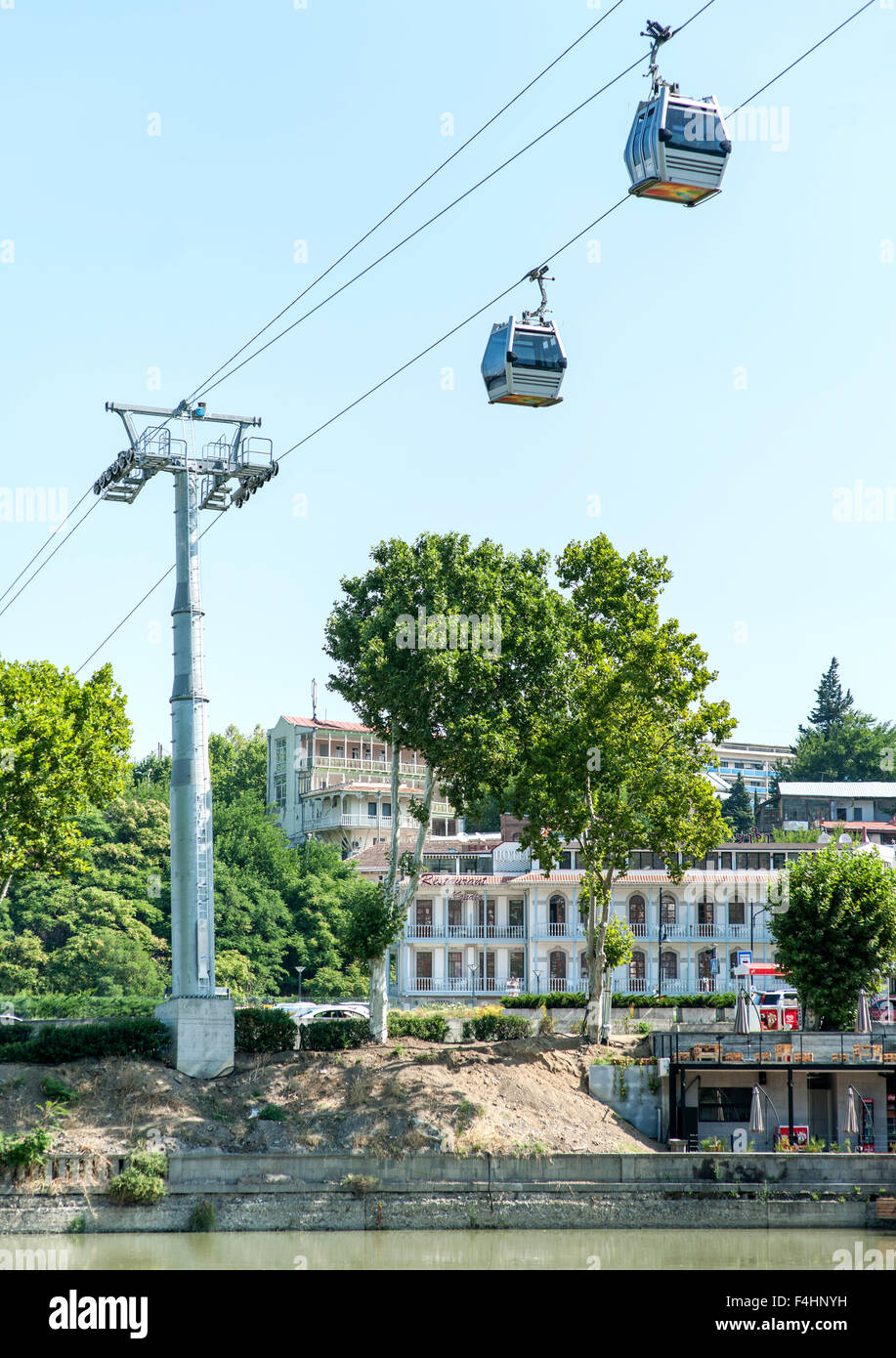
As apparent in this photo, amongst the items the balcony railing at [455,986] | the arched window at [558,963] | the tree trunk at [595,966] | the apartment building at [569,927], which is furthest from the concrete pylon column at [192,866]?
the arched window at [558,963]

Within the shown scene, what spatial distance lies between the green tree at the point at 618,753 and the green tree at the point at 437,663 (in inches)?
49.8

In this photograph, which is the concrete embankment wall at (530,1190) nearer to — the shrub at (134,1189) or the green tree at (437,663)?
→ the shrub at (134,1189)

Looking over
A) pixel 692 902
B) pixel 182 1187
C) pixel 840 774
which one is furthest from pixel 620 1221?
pixel 840 774

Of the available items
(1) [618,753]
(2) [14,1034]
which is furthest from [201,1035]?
(1) [618,753]

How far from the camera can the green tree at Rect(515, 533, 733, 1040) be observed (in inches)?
1594

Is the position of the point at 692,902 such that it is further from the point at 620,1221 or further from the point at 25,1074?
the point at 25,1074

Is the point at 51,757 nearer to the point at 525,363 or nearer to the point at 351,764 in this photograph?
the point at 525,363

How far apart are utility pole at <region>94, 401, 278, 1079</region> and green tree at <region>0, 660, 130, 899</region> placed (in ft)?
11.0

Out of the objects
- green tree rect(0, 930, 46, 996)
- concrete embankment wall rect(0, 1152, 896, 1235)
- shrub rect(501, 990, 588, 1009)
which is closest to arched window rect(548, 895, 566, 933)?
shrub rect(501, 990, 588, 1009)

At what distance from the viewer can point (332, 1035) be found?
1515 inches

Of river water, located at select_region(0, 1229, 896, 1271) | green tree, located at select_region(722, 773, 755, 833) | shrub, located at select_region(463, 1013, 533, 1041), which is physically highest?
green tree, located at select_region(722, 773, 755, 833)

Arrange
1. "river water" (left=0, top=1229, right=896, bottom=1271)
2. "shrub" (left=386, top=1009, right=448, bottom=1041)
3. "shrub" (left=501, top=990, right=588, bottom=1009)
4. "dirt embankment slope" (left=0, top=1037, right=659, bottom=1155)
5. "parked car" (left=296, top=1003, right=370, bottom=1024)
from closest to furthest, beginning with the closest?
"river water" (left=0, top=1229, right=896, bottom=1271) → "dirt embankment slope" (left=0, top=1037, right=659, bottom=1155) → "shrub" (left=386, top=1009, right=448, bottom=1041) → "parked car" (left=296, top=1003, right=370, bottom=1024) → "shrub" (left=501, top=990, right=588, bottom=1009)

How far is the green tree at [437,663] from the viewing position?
38906 millimetres

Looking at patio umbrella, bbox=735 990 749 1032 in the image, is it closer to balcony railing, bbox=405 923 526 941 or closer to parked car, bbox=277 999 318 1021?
parked car, bbox=277 999 318 1021
